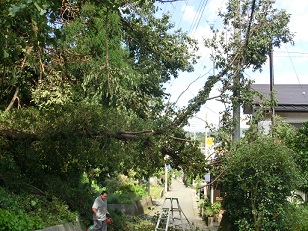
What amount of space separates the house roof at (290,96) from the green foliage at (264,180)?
5.67 m

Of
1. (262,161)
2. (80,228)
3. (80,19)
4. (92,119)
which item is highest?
(80,19)

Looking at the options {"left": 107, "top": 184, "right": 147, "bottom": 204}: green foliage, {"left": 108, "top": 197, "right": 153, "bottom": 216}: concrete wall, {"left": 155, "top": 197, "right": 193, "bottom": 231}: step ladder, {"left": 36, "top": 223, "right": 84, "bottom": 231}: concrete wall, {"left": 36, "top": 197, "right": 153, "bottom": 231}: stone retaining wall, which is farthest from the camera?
{"left": 107, "top": 184, "right": 147, "bottom": 204}: green foliage

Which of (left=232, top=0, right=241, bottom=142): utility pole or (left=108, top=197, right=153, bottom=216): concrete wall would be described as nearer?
(left=232, top=0, right=241, bottom=142): utility pole

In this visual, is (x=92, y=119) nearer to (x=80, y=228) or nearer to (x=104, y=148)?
(x=104, y=148)

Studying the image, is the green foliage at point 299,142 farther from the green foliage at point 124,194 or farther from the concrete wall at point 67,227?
the green foliage at point 124,194

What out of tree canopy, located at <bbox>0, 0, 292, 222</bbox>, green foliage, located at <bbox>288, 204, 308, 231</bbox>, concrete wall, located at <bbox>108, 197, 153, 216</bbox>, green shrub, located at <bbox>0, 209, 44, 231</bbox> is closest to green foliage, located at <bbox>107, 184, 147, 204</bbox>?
concrete wall, located at <bbox>108, 197, 153, 216</bbox>

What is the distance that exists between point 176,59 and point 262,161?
7762 millimetres

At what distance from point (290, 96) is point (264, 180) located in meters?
10.6

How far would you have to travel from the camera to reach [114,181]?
1247 inches

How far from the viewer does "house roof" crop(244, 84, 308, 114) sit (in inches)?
843

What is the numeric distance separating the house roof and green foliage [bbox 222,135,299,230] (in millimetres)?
5670

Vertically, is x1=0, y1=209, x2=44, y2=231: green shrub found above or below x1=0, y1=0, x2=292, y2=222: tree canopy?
below

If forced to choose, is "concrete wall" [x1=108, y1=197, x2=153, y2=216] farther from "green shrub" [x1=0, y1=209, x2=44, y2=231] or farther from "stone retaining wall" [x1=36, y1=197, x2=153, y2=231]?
"green shrub" [x1=0, y1=209, x2=44, y2=231]

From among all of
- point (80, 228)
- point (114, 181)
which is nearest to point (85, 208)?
point (80, 228)
